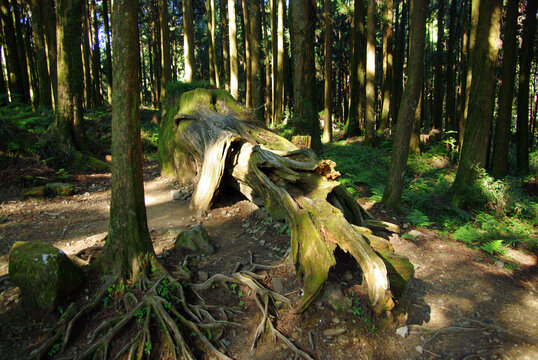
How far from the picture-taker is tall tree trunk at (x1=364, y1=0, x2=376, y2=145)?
1382 cm

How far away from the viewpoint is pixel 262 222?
6418mm

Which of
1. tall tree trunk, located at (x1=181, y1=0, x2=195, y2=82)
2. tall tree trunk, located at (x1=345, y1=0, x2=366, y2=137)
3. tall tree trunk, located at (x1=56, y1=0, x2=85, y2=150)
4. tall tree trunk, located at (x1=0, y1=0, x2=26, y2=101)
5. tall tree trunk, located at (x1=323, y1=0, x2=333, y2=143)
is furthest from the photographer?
tall tree trunk, located at (x1=345, y1=0, x2=366, y2=137)

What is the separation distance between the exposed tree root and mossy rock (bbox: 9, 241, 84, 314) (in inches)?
11.6

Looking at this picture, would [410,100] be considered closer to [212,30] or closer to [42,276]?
[42,276]

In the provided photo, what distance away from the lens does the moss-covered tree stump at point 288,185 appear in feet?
13.5

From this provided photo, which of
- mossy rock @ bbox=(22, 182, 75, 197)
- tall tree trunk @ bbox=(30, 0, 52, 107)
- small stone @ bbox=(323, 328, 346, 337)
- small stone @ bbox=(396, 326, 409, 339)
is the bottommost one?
small stone @ bbox=(396, 326, 409, 339)

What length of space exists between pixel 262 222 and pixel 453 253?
11.8ft

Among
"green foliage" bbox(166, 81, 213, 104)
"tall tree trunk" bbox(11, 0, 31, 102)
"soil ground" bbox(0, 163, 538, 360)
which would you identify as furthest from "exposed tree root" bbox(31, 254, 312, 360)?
"tall tree trunk" bbox(11, 0, 31, 102)

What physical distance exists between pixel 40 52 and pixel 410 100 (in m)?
15.5

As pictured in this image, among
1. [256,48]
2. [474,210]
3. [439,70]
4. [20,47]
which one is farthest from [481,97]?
[20,47]

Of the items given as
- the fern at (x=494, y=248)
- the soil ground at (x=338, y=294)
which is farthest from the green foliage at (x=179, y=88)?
the fern at (x=494, y=248)

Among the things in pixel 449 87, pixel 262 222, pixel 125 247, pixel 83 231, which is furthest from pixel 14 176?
pixel 449 87

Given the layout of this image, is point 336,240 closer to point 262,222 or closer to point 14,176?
point 262,222

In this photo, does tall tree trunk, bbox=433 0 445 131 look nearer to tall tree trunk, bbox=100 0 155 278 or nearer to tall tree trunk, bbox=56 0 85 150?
tall tree trunk, bbox=56 0 85 150
